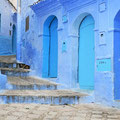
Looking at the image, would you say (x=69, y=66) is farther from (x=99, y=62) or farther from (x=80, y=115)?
(x=80, y=115)

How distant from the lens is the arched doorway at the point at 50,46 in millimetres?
8837

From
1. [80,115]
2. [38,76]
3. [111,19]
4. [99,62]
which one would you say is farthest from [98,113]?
[38,76]

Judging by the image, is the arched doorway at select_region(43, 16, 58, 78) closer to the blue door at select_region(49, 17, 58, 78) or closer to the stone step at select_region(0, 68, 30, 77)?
the blue door at select_region(49, 17, 58, 78)

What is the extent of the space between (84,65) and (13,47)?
10.1 metres

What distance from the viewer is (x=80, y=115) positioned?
4.50 m

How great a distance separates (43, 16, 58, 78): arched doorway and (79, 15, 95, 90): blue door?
160cm

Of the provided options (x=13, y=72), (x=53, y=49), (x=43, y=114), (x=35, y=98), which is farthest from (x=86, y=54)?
(x=43, y=114)

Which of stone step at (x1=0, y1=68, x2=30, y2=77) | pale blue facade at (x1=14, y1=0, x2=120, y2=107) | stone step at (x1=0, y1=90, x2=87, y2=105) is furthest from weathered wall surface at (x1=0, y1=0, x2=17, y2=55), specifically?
stone step at (x1=0, y1=90, x2=87, y2=105)

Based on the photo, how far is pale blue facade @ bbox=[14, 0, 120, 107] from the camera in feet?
19.1

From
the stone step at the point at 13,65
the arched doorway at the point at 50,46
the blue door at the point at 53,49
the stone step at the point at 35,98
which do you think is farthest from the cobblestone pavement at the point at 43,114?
the stone step at the point at 13,65

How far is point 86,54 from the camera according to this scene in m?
7.20

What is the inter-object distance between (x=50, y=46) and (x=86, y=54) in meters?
2.28

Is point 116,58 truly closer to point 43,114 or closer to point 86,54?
point 86,54

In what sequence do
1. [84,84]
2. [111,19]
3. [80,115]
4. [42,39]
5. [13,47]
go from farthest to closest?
[13,47], [42,39], [84,84], [111,19], [80,115]
